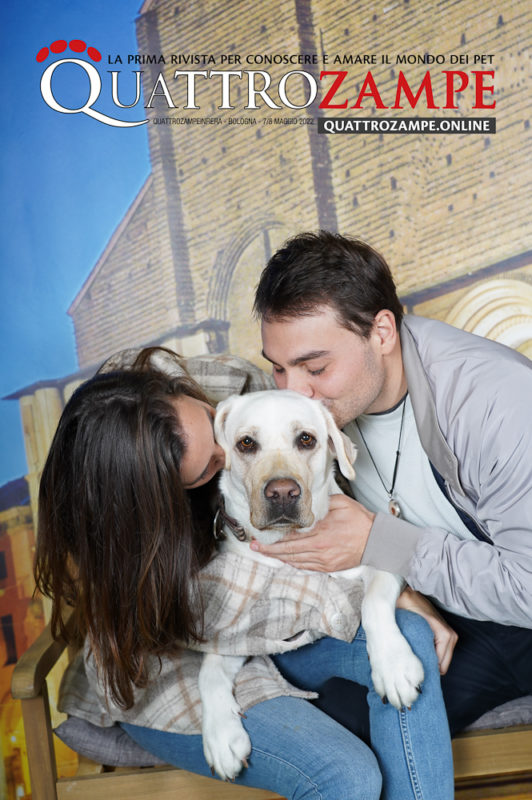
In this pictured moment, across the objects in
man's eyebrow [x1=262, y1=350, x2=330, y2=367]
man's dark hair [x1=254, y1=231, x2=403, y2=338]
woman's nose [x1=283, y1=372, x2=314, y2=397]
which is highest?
man's dark hair [x1=254, y1=231, x2=403, y2=338]

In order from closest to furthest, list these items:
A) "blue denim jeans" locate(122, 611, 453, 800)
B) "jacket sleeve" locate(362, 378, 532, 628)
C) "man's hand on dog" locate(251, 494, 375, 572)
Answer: "blue denim jeans" locate(122, 611, 453, 800), "jacket sleeve" locate(362, 378, 532, 628), "man's hand on dog" locate(251, 494, 375, 572)

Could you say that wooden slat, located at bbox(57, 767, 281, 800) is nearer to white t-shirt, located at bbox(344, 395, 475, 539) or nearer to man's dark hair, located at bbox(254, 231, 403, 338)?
white t-shirt, located at bbox(344, 395, 475, 539)

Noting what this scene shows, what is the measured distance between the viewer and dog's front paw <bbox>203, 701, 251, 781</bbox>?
1.67 meters

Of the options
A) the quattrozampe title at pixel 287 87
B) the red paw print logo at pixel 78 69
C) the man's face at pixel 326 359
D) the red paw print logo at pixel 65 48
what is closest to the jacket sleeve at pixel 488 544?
the man's face at pixel 326 359

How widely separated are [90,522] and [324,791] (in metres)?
0.77

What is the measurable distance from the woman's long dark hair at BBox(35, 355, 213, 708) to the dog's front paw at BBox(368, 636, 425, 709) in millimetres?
442

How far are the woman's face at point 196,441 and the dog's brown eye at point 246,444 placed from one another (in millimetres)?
67

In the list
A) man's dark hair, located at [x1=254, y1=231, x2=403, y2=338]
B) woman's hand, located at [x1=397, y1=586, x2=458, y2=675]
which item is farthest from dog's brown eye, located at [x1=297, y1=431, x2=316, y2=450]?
woman's hand, located at [x1=397, y1=586, x2=458, y2=675]

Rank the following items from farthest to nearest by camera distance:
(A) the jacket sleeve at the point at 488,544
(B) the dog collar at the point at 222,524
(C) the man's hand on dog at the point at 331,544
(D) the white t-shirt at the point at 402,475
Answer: (D) the white t-shirt at the point at 402,475 → (B) the dog collar at the point at 222,524 → (C) the man's hand on dog at the point at 331,544 → (A) the jacket sleeve at the point at 488,544

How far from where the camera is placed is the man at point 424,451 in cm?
174

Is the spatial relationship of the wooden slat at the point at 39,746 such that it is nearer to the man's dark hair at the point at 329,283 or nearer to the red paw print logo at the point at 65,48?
the man's dark hair at the point at 329,283

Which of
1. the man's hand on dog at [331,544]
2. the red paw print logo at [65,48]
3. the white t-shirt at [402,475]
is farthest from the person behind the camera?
the red paw print logo at [65,48]

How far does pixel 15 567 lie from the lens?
329cm

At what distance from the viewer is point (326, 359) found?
1.97m
